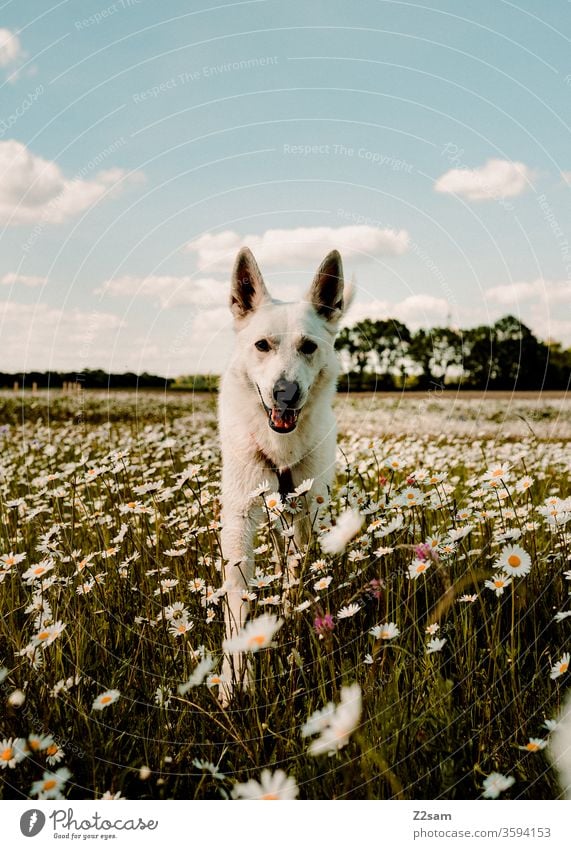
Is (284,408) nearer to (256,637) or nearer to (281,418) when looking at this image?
(281,418)

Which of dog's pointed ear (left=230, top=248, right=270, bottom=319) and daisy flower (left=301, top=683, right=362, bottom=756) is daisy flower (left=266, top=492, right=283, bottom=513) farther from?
dog's pointed ear (left=230, top=248, right=270, bottom=319)

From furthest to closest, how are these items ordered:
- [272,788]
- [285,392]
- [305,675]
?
1. [285,392]
2. [305,675]
3. [272,788]

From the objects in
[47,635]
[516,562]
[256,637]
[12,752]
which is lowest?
[12,752]

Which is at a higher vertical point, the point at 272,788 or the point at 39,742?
the point at 39,742

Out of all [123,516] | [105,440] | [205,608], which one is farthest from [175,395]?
[205,608]

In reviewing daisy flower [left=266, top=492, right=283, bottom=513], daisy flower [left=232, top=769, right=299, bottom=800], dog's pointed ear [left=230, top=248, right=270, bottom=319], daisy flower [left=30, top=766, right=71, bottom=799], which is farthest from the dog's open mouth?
daisy flower [left=30, top=766, right=71, bottom=799]

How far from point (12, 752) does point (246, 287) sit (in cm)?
348

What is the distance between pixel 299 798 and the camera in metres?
2.69

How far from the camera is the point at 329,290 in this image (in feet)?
16.3

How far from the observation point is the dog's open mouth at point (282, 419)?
442cm

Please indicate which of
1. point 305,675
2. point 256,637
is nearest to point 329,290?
point 305,675
